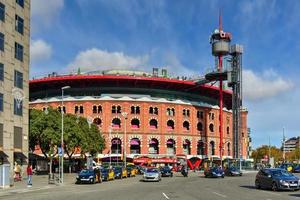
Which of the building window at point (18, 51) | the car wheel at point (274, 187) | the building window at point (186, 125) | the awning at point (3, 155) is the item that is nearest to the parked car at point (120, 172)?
the awning at point (3, 155)

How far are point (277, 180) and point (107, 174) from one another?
2612 cm

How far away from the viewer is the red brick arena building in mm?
111000

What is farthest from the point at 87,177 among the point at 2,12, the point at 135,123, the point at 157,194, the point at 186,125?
the point at 186,125

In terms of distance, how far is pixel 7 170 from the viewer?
129ft

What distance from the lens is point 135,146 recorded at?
368ft

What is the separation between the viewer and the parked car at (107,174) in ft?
177

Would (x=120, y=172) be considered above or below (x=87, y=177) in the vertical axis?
below

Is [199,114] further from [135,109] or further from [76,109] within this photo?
[76,109]

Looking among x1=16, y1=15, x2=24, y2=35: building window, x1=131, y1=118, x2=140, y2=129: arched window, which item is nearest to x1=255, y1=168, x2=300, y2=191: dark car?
x1=16, y1=15, x2=24, y2=35: building window

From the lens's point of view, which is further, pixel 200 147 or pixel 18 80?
pixel 200 147

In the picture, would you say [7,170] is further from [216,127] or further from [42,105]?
[216,127]

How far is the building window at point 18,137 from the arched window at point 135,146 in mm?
54807

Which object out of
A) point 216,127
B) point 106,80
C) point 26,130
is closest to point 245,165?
point 216,127

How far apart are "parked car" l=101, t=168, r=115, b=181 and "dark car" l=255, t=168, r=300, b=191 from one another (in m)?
22.2
